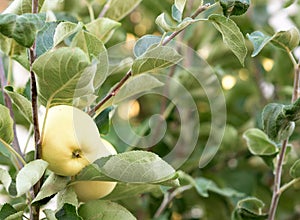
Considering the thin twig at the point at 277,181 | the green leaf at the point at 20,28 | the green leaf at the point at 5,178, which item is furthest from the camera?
the thin twig at the point at 277,181

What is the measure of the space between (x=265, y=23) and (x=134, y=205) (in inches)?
16.6

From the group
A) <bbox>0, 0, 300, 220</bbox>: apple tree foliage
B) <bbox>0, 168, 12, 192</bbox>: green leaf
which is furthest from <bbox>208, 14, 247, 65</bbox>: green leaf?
<bbox>0, 168, 12, 192</bbox>: green leaf

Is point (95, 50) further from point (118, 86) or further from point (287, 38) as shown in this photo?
point (287, 38)

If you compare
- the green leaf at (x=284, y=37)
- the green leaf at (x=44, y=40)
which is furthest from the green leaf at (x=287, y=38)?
the green leaf at (x=44, y=40)

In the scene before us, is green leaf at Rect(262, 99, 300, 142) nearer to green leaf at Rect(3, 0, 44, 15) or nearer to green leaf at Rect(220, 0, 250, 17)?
green leaf at Rect(220, 0, 250, 17)

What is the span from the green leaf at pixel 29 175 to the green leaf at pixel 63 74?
0.17 ft

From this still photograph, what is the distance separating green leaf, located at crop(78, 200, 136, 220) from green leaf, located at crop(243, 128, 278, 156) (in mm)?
202

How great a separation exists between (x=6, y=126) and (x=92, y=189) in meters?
0.09

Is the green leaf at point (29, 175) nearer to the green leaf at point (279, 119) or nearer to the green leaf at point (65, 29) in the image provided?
the green leaf at point (65, 29)

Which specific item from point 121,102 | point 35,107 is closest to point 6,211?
point 35,107

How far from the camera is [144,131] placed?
0.86 meters

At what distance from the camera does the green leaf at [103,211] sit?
50 cm

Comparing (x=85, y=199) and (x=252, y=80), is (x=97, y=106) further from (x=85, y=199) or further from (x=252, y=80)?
(x=252, y=80)

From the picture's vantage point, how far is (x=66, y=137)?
1.53ft
